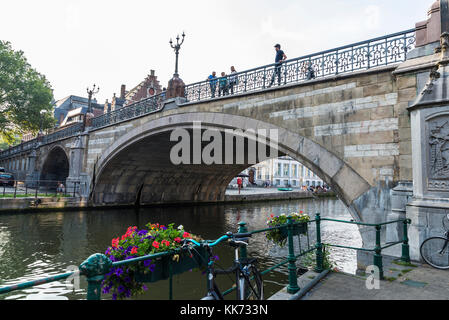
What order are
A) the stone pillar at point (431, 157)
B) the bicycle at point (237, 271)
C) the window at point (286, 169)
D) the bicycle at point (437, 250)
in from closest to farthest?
the bicycle at point (237, 271) < the bicycle at point (437, 250) < the stone pillar at point (431, 157) < the window at point (286, 169)

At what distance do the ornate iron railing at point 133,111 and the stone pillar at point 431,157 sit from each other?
11.7 meters

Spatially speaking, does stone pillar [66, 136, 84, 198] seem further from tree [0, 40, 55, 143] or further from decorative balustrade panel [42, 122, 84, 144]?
tree [0, 40, 55, 143]

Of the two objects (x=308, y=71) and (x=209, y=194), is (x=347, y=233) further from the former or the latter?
(x=209, y=194)

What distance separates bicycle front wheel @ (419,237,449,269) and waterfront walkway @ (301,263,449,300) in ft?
0.63

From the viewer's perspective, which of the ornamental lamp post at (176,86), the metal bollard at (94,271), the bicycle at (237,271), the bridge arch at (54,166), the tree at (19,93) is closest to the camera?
the metal bollard at (94,271)

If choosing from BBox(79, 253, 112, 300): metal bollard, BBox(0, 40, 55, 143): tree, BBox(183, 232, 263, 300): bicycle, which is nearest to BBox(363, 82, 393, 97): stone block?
BBox(183, 232, 263, 300): bicycle

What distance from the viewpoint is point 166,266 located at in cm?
320

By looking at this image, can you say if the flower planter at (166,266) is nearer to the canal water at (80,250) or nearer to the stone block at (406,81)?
the canal water at (80,250)

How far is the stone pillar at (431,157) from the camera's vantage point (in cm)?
540

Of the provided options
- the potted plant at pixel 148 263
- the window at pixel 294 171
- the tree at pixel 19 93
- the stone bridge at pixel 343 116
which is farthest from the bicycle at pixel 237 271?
the window at pixel 294 171

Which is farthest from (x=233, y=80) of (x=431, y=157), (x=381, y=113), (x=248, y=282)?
(x=248, y=282)

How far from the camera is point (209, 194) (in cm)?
2761

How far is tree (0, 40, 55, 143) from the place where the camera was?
26016 mm
